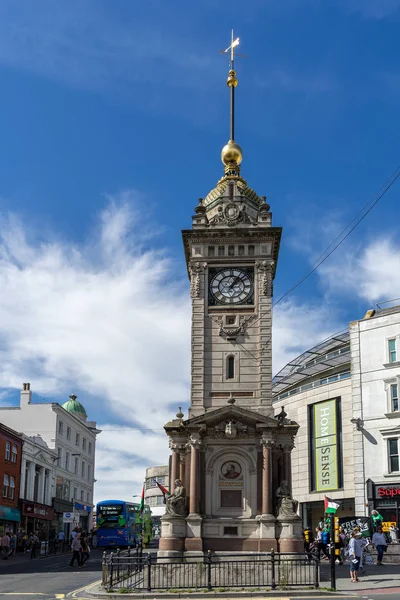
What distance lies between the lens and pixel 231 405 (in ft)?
117

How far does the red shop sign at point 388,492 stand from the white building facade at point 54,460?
33.0m

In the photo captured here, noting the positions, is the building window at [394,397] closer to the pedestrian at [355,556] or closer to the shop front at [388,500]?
the shop front at [388,500]

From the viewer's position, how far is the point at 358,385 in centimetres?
5022

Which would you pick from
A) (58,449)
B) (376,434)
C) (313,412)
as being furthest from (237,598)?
(58,449)

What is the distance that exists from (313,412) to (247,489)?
23.9 metres

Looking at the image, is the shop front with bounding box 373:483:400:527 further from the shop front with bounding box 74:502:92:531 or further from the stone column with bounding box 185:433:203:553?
the shop front with bounding box 74:502:92:531

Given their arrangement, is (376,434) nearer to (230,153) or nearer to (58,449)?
(230,153)

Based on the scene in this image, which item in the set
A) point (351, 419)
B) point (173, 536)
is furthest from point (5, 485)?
point (173, 536)

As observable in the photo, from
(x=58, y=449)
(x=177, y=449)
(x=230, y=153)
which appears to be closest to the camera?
(x=177, y=449)

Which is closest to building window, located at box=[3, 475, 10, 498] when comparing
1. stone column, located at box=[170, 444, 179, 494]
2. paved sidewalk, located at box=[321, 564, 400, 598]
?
stone column, located at box=[170, 444, 179, 494]

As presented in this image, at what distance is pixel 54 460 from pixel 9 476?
14.9m

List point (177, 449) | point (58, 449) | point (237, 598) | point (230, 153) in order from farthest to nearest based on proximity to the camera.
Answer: point (58, 449)
point (230, 153)
point (177, 449)
point (237, 598)

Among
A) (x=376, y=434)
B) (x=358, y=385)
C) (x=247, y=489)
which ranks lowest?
(x=247, y=489)

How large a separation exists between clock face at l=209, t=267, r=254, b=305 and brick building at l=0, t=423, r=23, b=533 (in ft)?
91.8
